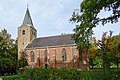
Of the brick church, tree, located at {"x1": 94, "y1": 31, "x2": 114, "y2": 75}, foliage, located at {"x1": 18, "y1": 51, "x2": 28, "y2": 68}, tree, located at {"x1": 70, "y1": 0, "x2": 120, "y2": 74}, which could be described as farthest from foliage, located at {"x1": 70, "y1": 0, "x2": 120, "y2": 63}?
foliage, located at {"x1": 18, "y1": 51, "x2": 28, "y2": 68}

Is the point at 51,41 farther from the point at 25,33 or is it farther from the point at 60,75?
the point at 60,75

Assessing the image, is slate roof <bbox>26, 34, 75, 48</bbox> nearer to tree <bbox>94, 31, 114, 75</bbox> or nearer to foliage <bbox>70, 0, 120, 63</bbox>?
tree <bbox>94, 31, 114, 75</bbox>

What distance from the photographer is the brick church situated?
51.6 metres

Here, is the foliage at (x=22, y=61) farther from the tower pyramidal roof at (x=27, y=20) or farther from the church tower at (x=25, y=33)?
the tower pyramidal roof at (x=27, y=20)

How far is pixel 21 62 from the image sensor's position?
2124 inches

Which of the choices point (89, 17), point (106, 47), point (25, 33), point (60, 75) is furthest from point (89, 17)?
point (25, 33)

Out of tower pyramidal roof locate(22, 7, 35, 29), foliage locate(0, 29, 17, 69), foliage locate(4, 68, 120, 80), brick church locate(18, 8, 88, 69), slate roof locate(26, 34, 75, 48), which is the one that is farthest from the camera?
tower pyramidal roof locate(22, 7, 35, 29)

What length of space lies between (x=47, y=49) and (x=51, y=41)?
309 centimetres

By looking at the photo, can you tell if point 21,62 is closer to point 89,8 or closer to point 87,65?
point 87,65

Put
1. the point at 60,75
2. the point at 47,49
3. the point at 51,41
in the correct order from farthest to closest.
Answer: the point at 51,41, the point at 47,49, the point at 60,75

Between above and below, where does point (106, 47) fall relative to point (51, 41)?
below

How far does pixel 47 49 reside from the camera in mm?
55781

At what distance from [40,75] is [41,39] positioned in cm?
4528

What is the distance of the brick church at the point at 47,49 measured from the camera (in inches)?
2032
